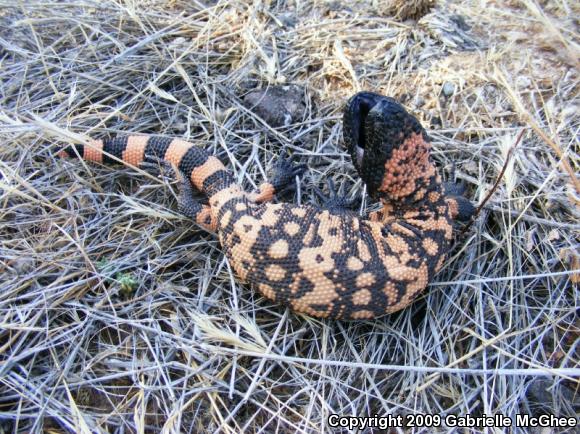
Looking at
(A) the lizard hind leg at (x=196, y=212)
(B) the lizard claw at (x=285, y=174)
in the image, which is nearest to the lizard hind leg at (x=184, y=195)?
(A) the lizard hind leg at (x=196, y=212)

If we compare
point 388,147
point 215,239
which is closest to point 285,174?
point 215,239

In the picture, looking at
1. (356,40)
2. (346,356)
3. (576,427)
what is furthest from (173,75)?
(576,427)

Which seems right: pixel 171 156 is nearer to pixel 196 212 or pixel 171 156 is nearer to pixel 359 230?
pixel 196 212

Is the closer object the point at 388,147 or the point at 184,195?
the point at 388,147

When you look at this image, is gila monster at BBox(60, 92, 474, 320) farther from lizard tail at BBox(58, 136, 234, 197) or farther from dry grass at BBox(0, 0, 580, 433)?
dry grass at BBox(0, 0, 580, 433)

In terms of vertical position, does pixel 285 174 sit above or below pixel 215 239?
above

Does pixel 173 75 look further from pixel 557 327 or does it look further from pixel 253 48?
pixel 557 327

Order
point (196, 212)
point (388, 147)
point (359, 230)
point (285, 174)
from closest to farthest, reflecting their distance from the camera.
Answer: point (388, 147) < point (359, 230) < point (196, 212) < point (285, 174)

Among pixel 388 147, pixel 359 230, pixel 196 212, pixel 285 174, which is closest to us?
pixel 388 147
